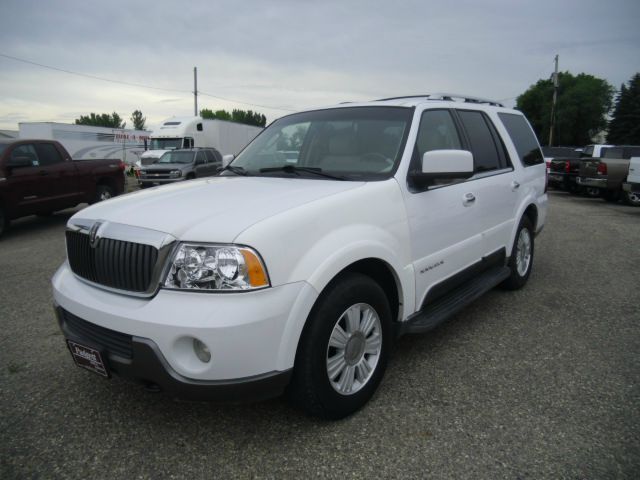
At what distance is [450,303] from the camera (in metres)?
3.28

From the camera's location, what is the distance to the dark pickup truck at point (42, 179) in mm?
8125

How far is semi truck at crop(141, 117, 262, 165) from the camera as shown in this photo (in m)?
21.2

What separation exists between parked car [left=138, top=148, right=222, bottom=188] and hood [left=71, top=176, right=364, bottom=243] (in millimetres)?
12725

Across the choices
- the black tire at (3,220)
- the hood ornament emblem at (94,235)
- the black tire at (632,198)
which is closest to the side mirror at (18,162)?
the black tire at (3,220)

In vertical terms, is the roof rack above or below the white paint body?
above

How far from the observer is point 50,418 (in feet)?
8.44

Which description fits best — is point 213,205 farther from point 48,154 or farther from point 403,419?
point 48,154

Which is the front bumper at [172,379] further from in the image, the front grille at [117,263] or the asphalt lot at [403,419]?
the asphalt lot at [403,419]

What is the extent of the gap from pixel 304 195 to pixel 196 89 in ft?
139

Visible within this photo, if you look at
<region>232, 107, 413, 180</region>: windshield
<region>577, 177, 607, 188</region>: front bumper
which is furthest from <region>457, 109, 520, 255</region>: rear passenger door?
<region>577, 177, 607, 188</region>: front bumper

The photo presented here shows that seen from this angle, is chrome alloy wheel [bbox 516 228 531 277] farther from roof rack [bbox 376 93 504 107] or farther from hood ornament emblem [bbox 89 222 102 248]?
hood ornament emblem [bbox 89 222 102 248]

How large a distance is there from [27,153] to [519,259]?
353 inches

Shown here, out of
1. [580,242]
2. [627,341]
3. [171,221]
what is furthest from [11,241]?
[580,242]

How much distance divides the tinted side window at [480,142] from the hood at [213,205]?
1.58 meters
